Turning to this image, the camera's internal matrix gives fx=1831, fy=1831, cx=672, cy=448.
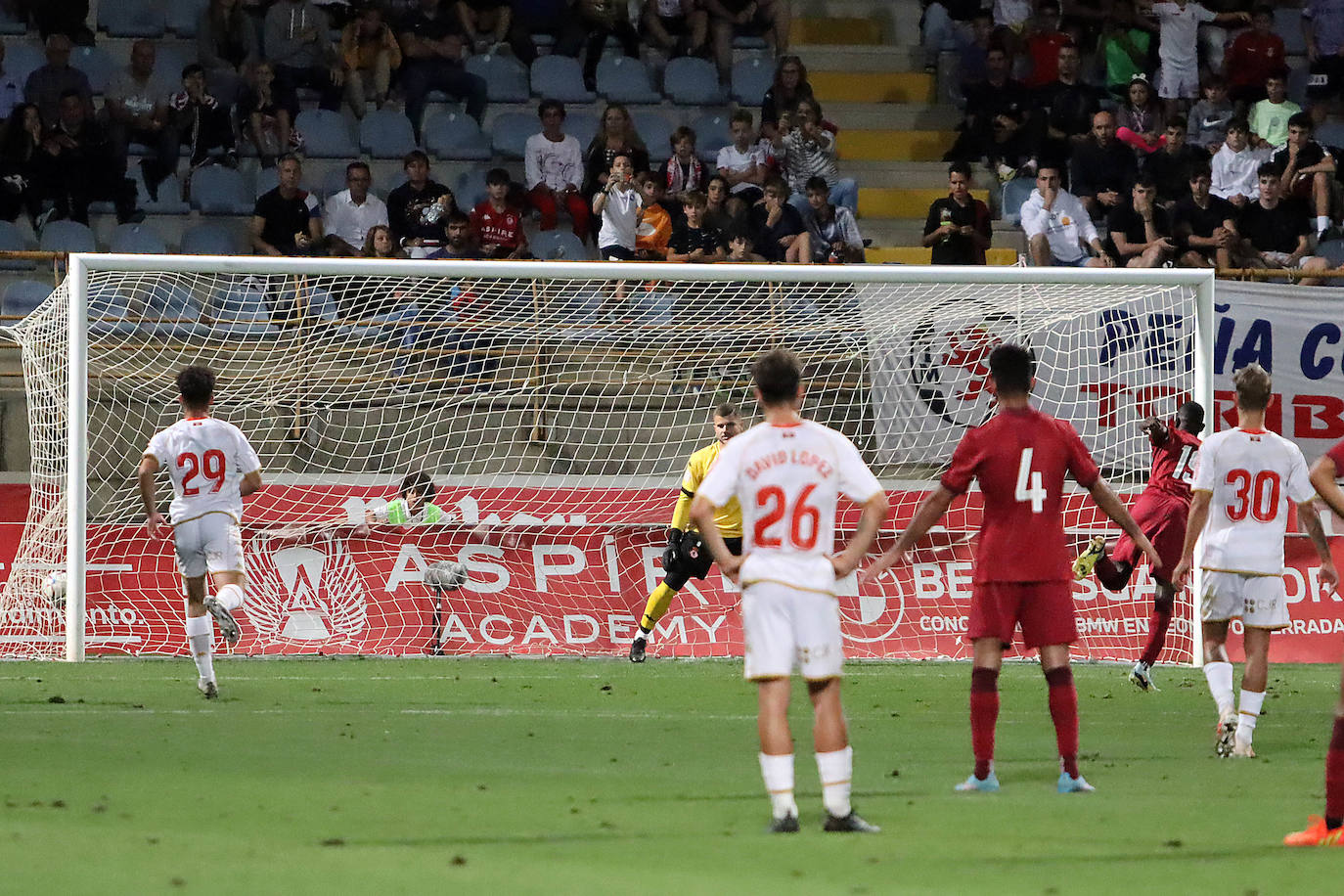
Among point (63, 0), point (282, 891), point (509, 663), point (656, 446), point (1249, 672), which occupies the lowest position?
point (282, 891)

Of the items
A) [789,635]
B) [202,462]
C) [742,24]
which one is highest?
[742,24]

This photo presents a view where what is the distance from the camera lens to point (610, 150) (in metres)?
19.3

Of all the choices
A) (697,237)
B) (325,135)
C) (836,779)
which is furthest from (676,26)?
(836,779)

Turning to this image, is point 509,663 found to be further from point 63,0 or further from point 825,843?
point 63,0

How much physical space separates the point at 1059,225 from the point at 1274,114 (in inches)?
142

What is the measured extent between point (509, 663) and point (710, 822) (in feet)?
25.9

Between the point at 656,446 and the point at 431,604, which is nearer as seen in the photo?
the point at 431,604

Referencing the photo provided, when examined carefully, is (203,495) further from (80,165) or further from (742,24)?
(742,24)

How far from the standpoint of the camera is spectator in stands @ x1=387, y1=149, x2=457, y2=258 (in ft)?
59.9

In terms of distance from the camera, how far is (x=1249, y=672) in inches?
360

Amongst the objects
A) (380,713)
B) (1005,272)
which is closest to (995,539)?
(380,713)

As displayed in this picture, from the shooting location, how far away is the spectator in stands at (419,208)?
18.2 m

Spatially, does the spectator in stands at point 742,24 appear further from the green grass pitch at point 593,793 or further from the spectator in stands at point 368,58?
the green grass pitch at point 593,793

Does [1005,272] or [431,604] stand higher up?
[1005,272]
